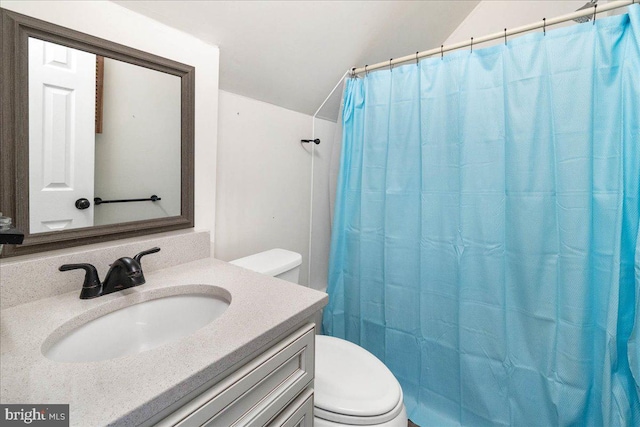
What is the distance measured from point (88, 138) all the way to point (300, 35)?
95cm

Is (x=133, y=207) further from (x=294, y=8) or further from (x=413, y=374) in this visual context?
(x=413, y=374)

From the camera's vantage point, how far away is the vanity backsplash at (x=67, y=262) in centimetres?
74

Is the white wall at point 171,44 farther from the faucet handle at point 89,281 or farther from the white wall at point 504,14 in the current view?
the white wall at point 504,14

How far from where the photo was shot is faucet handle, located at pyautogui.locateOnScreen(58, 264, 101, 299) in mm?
784

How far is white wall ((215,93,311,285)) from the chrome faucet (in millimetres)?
567

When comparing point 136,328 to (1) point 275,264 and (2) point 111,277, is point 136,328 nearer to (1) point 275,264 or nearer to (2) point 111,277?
(2) point 111,277

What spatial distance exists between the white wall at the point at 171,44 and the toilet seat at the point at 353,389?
0.73 m

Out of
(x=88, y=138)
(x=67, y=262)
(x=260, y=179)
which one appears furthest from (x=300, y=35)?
(x=67, y=262)

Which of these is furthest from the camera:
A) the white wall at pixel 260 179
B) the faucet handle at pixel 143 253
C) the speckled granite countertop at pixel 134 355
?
the white wall at pixel 260 179

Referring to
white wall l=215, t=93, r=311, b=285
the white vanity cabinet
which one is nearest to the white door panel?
white wall l=215, t=93, r=311, b=285

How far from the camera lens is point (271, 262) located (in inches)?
52.6

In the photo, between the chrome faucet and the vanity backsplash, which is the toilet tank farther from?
the chrome faucet

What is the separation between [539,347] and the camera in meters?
1.19

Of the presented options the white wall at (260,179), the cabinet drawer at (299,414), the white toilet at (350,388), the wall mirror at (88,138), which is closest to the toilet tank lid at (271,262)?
the white toilet at (350,388)
